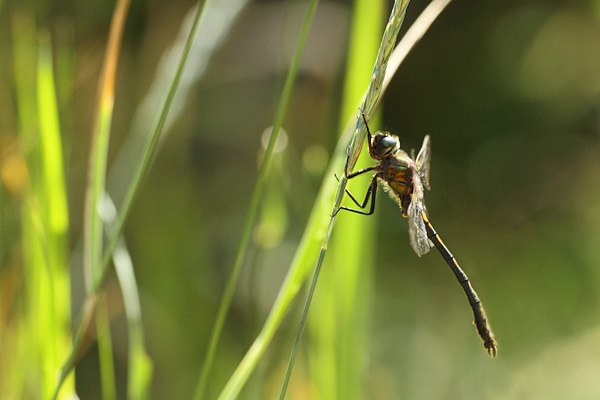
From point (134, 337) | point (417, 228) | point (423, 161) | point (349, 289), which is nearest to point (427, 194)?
point (423, 161)

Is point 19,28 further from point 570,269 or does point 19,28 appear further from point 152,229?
point 570,269

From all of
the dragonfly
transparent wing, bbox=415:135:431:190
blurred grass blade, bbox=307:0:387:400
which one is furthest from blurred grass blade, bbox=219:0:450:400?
transparent wing, bbox=415:135:431:190


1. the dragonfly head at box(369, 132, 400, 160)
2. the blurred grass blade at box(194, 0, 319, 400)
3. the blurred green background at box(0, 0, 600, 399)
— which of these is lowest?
the blurred green background at box(0, 0, 600, 399)

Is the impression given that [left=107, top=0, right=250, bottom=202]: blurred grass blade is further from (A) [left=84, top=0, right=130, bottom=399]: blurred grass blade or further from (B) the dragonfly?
(B) the dragonfly

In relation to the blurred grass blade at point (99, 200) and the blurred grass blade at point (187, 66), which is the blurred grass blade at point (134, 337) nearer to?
the blurred grass blade at point (99, 200)

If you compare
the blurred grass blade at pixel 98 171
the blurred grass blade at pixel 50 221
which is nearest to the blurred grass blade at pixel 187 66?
the blurred grass blade at pixel 98 171

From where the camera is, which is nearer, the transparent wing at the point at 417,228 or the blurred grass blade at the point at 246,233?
the blurred grass blade at the point at 246,233

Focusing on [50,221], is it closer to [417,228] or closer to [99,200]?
[99,200]
